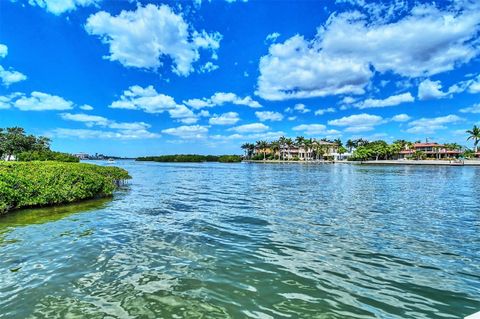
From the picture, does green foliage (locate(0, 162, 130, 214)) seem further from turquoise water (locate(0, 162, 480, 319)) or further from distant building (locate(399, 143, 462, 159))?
distant building (locate(399, 143, 462, 159))

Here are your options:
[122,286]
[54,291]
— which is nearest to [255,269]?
[122,286]

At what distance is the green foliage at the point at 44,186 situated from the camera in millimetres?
17422

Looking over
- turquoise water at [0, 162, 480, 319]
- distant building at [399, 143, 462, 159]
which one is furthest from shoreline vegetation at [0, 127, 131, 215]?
distant building at [399, 143, 462, 159]

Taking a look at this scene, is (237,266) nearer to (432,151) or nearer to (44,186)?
(44,186)

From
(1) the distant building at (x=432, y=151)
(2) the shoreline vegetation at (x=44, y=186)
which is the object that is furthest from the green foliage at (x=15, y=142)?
(1) the distant building at (x=432, y=151)

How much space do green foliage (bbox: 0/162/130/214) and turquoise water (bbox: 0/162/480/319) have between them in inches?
62.6

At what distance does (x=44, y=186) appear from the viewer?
20250 millimetres

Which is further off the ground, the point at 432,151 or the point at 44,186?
the point at 432,151

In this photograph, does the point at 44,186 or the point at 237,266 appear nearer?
the point at 237,266

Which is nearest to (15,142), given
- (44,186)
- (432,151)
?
(44,186)

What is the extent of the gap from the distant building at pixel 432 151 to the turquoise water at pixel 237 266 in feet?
564

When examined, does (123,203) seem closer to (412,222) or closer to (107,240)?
(107,240)

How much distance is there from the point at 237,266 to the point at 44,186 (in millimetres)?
16549

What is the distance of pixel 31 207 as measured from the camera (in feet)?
64.0
